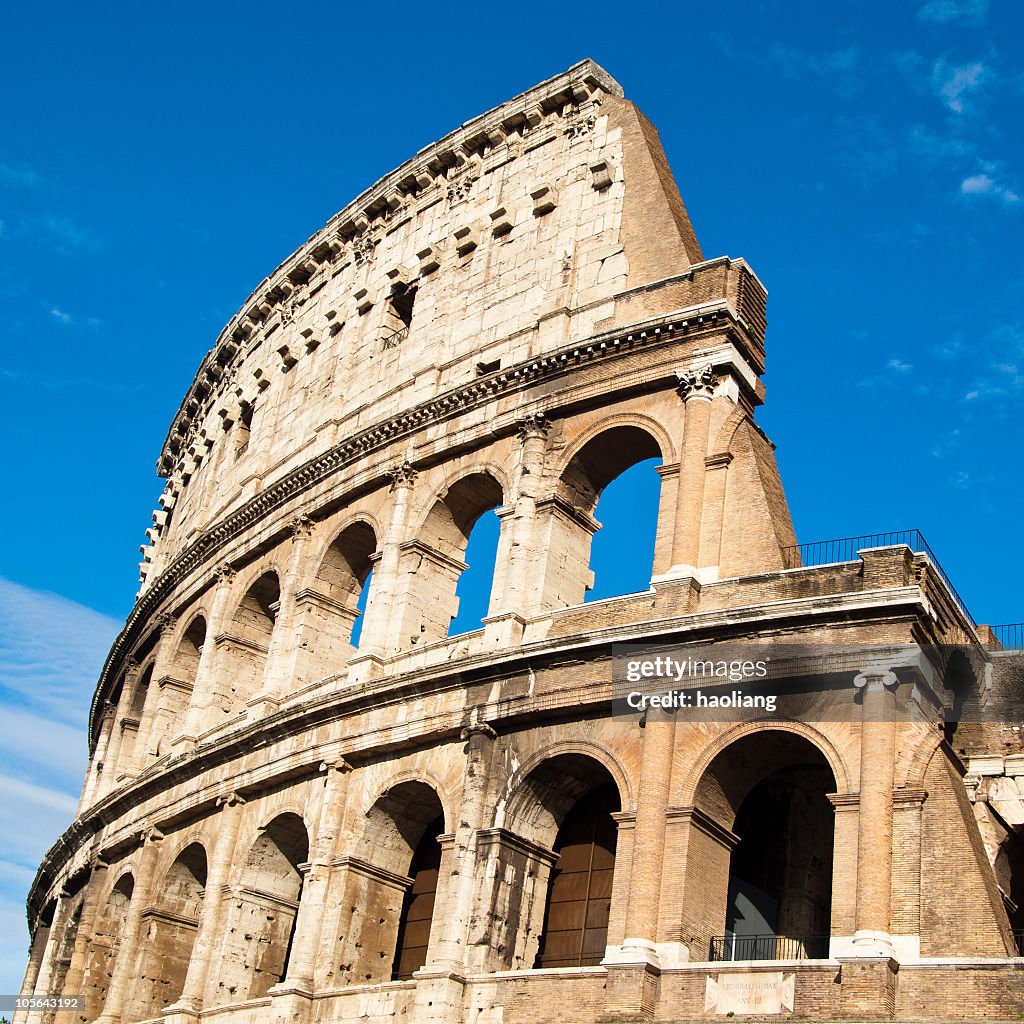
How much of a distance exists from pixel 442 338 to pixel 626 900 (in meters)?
12.0

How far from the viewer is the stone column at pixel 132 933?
24.3 metres

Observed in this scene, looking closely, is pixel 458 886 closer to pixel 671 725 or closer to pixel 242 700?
pixel 671 725

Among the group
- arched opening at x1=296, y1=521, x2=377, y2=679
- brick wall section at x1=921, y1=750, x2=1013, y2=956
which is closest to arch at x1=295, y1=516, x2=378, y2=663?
arched opening at x1=296, y1=521, x2=377, y2=679

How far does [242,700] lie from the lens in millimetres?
27297

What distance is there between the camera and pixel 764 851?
1941 centimetres

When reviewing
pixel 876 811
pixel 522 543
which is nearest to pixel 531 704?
pixel 522 543

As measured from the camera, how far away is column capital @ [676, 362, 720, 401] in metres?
20.5

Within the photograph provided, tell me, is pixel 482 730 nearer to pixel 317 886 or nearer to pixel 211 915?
pixel 317 886

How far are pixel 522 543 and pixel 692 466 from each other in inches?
112

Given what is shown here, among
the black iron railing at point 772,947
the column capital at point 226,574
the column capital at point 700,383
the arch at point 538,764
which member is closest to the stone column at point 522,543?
the arch at point 538,764

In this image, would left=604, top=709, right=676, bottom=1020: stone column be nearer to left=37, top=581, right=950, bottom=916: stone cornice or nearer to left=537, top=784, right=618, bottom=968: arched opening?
left=37, top=581, right=950, bottom=916: stone cornice

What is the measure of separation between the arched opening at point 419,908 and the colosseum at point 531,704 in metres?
0.06

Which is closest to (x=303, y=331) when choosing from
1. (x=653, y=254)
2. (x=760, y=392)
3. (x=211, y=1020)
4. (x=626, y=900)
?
(x=653, y=254)

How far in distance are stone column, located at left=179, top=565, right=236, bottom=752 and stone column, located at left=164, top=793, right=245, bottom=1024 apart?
3.02 meters
